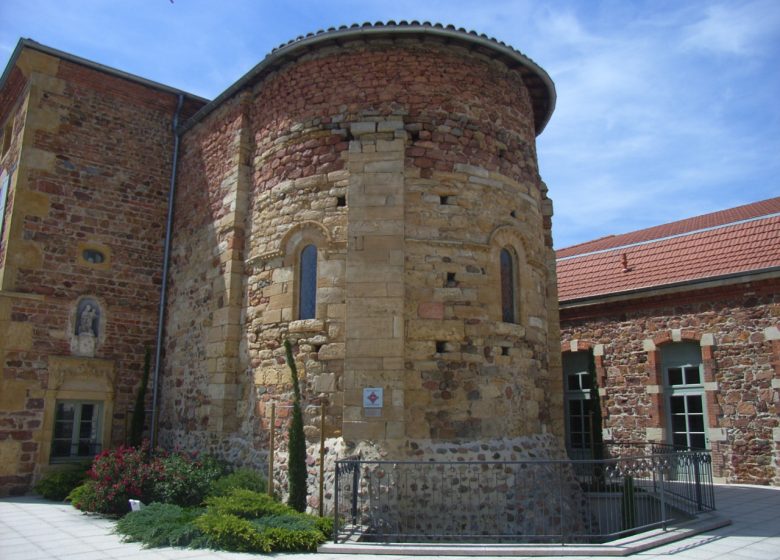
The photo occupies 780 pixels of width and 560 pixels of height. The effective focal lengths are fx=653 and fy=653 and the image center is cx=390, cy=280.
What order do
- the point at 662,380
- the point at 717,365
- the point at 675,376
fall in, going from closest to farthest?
1. the point at 717,365
2. the point at 675,376
3. the point at 662,380

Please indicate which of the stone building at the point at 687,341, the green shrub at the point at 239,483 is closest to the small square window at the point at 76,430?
the green shrub at the point at 239,483

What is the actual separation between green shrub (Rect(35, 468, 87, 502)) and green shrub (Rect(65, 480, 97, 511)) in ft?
1.90

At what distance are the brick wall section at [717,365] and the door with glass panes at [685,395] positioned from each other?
0.22 metres

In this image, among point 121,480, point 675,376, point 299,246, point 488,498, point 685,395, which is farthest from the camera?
point 675,376

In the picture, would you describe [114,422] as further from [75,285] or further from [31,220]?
[31,220]

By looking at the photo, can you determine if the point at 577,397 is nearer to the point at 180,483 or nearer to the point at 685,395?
the point at 685,395

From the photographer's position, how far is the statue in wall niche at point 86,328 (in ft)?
42.8

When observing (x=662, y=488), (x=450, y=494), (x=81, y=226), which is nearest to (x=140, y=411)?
(x=81, y=226)

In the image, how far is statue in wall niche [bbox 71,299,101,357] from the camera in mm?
13055

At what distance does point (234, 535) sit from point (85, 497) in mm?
3695

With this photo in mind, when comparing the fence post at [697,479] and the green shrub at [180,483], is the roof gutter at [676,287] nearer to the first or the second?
the fence post at [697,479]

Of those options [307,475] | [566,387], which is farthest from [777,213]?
[307,475]

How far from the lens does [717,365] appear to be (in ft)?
46.4

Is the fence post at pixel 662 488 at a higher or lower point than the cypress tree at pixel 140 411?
lower
